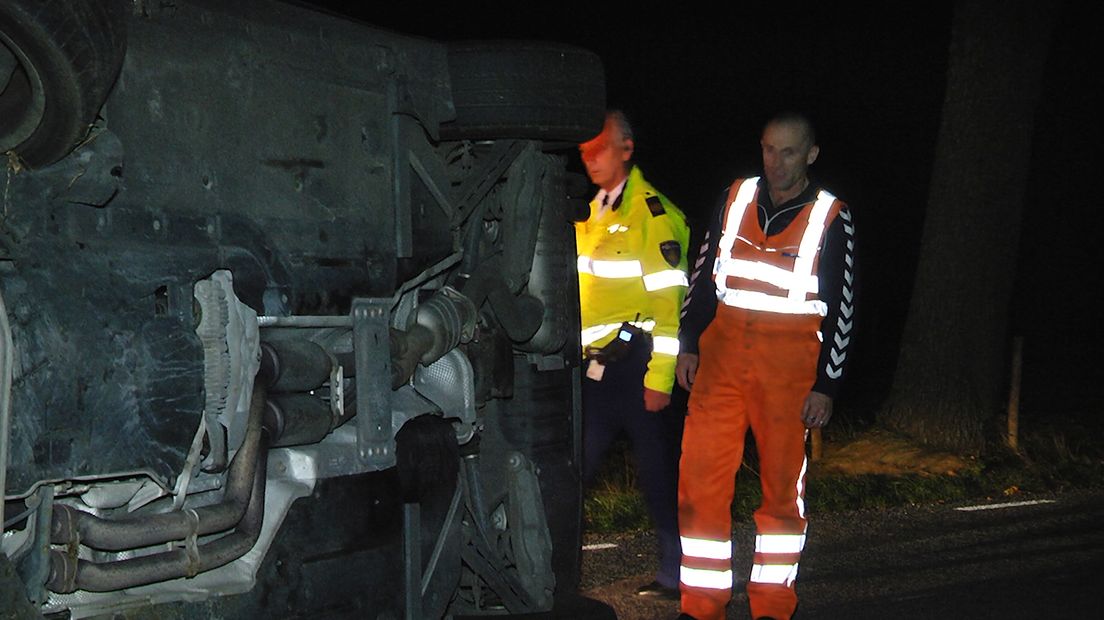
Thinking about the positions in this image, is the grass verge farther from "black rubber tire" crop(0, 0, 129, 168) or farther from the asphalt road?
"black rubber tire" crop(0, 0, 129, 168)

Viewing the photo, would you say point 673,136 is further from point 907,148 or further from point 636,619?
point 636,619

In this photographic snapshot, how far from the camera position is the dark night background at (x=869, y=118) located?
22.1 m

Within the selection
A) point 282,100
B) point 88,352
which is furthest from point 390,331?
point 88,352

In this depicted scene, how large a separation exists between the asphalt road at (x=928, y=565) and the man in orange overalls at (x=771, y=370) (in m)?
0.41

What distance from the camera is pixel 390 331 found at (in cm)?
381

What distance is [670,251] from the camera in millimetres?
6094

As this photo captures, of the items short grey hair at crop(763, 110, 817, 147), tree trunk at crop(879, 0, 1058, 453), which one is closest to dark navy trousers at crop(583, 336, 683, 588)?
short grey hair at crop(763, 110, 817, 147)

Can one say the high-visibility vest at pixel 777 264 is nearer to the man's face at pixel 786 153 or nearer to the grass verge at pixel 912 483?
the man's face at pixel 786 153

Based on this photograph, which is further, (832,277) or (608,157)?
(608,157)

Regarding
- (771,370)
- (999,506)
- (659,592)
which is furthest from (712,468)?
(999,506)

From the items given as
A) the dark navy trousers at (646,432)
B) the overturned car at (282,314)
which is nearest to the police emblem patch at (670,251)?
the dark navy trousers at (646,432)

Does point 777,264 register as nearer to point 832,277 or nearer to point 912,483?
point 832,277

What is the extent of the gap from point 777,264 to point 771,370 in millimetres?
408

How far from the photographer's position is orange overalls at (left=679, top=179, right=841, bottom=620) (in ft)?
17.9
